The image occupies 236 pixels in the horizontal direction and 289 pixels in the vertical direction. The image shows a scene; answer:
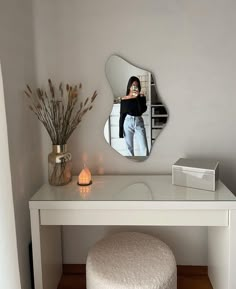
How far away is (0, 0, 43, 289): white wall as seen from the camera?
161 centimetres

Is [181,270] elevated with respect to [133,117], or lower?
lower

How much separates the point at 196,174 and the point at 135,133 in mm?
458

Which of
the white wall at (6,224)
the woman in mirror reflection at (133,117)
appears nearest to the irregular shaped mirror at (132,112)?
the woman in mirror reflection at (133,117)

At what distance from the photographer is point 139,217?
1.66 m

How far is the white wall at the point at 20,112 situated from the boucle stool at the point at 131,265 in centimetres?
39

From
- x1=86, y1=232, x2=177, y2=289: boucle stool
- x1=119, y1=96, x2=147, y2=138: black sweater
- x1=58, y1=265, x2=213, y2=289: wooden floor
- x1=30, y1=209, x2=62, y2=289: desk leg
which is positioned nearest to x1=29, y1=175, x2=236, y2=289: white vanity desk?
x1=30, y1=209, x2=62, y2=289: desk leg

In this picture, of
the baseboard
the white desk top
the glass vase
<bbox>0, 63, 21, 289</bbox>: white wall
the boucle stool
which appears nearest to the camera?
<bbox>0, 63, 21, 289</bbox>: white wall

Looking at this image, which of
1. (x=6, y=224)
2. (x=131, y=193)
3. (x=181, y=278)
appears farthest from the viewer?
(x=181, y=278)

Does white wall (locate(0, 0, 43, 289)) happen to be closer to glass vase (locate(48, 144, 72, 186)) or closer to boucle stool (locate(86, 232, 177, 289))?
glass vase (locate(48, 144, 72, 186))

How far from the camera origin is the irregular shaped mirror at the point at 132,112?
78.8 inches

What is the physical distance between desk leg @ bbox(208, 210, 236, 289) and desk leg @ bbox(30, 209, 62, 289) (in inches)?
35.8

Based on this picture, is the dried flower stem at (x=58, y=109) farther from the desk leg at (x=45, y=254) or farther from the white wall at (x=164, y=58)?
the desk leg at (x=45, y=254)

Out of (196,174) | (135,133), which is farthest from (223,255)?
(135,133)

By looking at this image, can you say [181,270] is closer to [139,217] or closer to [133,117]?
[139,217]
